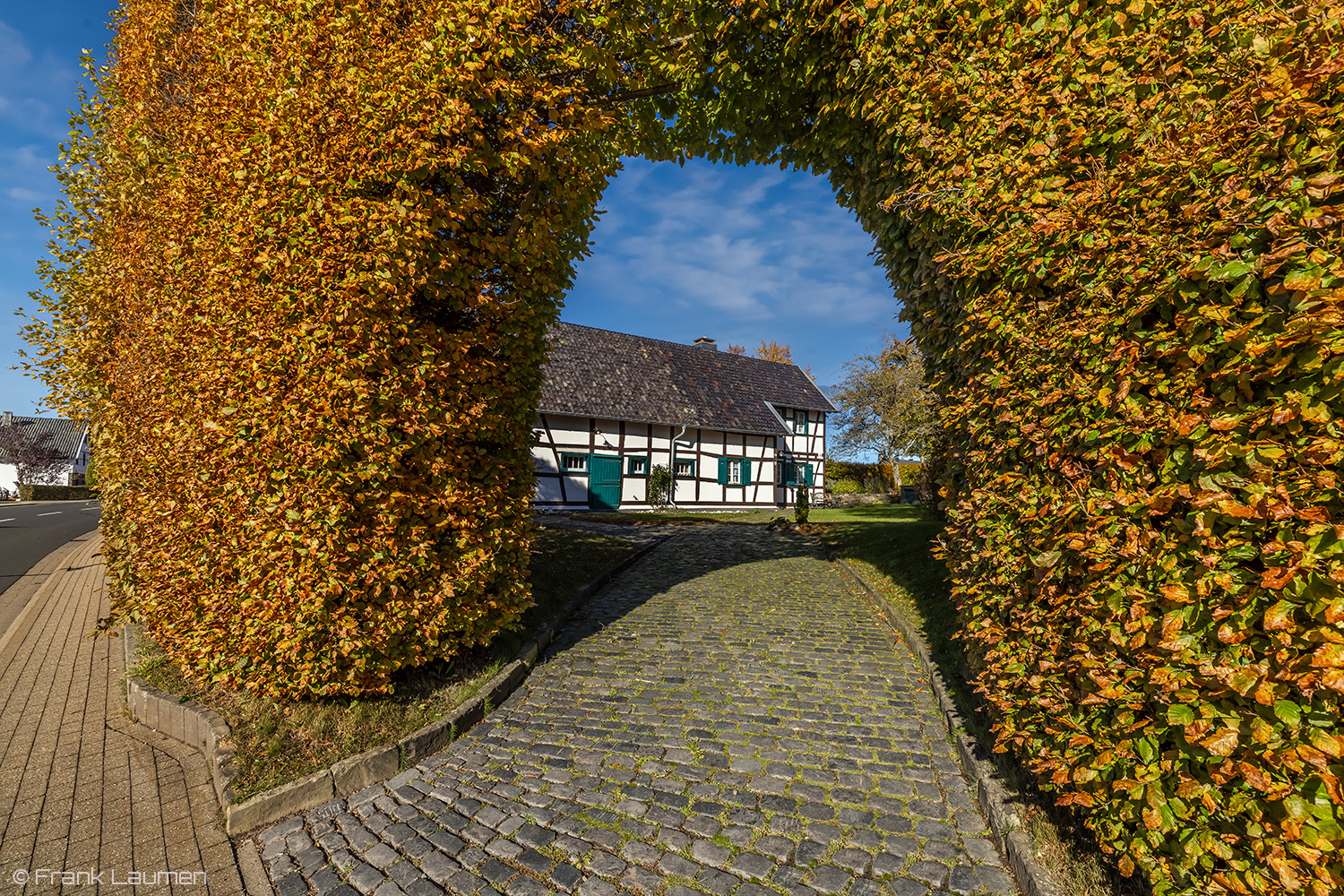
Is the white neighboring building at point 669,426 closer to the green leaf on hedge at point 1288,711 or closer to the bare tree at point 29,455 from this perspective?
the green leaf on hedge at point 1288,711

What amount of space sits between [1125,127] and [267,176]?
511 cm

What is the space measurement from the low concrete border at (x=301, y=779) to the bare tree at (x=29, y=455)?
53443mm

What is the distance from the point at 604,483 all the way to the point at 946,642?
14821 millimetres

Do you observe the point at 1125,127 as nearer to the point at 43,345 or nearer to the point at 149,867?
the point at 149,867

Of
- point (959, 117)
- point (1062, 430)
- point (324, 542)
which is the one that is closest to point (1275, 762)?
point (1062, 430)

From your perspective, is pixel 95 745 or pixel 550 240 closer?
pixel 95 745

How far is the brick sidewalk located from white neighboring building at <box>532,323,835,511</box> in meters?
12.7

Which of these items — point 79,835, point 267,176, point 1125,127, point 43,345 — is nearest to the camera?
point 1125,127

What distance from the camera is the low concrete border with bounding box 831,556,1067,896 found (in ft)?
8.05

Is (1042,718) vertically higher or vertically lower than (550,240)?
lower

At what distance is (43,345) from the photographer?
6555mm

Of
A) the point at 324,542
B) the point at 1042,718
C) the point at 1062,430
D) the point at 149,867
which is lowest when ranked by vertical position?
the point at 149,867

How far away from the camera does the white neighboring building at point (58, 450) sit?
4450 cm

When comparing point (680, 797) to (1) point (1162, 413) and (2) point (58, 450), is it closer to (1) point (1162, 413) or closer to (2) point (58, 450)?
(1) point (1162, 413)
